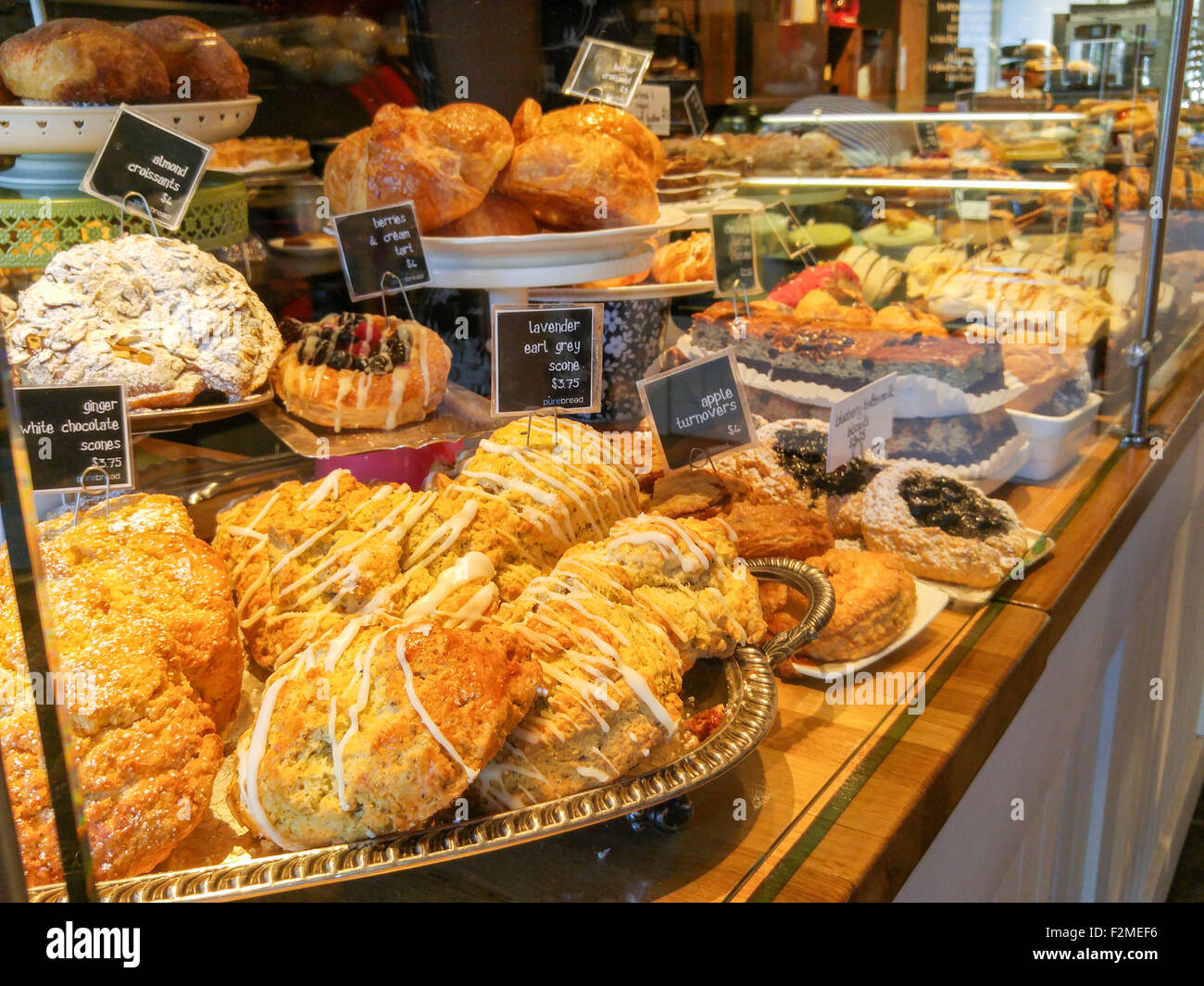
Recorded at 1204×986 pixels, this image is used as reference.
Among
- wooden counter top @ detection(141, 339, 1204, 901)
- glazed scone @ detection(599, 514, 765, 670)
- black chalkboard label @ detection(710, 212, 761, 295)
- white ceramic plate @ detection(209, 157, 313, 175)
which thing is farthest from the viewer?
white ceramic plate @ detection(209, 157, 313, 175)

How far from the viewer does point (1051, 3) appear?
7.80 feet

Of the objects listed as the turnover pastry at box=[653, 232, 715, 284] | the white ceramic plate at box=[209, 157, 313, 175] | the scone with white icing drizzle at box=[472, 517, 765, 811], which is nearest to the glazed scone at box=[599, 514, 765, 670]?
Result: the scone with white icing drizzle at box=[472, 517, 765, 811]

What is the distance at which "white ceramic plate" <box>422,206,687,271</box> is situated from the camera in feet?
5.31

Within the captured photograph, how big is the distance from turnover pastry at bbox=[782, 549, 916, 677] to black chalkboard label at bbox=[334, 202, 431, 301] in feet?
2.49

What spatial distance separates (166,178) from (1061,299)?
6.13 feet

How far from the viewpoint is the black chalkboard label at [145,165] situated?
4.64 ft

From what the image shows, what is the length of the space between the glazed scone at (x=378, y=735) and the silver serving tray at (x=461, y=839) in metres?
0.03

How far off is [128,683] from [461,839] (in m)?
0.35

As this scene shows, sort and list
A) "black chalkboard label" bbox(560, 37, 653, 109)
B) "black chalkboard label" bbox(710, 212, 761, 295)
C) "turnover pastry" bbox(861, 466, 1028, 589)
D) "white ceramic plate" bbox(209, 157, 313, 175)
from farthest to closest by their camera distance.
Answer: "white ceramic plate" bbox(209, 157, 313, 175), "black chalkboard label" bbox(560, 37, 653, 109), "black chalkboard label" bbox(710, 212, 761, 295), "turnover pastry" bbox(861, 466, 1028, 589)

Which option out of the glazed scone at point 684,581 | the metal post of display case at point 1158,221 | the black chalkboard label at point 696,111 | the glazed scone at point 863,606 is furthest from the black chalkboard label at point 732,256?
the black chalkboard label at point 696,111

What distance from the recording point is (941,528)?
157 centimetres

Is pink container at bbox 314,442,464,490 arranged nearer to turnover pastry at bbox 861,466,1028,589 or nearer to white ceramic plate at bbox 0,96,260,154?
white ceramic plate at bbox 0,96,260,154

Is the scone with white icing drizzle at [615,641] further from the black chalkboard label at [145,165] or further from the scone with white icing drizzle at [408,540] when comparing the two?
the black chalkboard label at [145,165]
